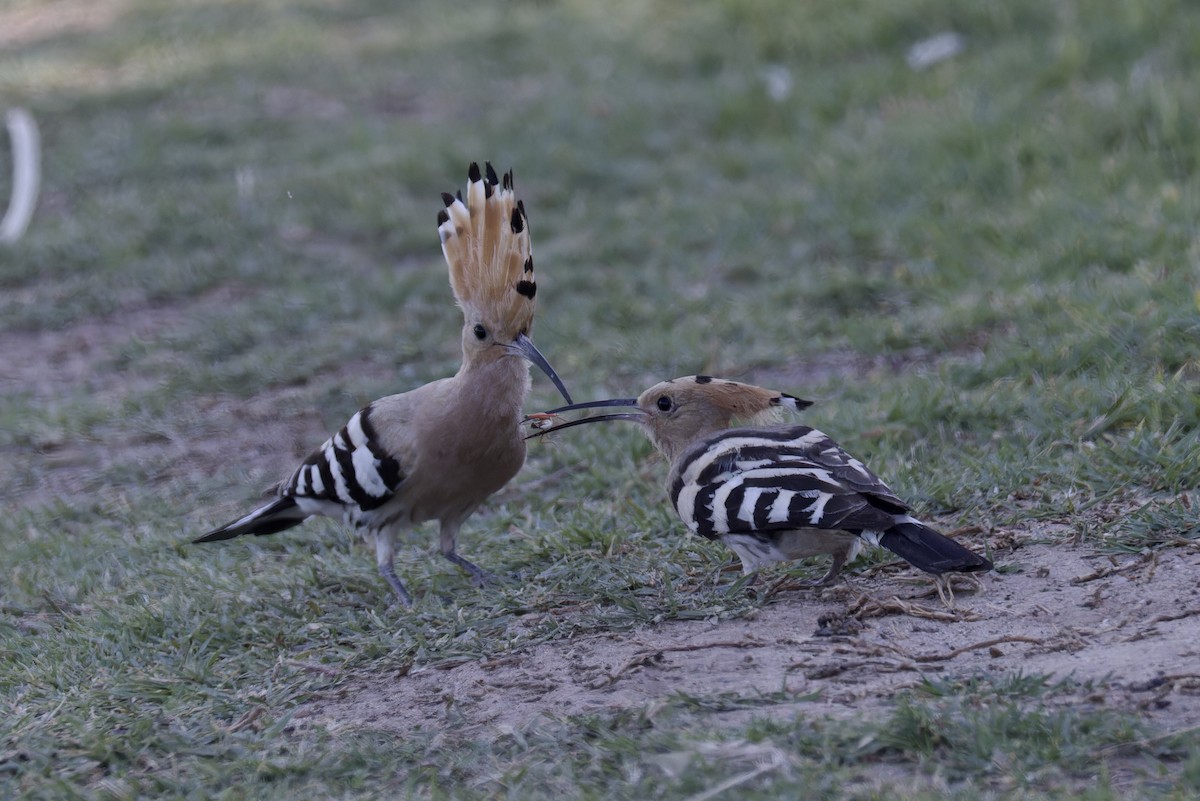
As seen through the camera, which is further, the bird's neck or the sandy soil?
the bird's neck

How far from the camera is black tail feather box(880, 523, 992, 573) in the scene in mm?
3029

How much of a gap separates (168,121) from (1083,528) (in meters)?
6.43

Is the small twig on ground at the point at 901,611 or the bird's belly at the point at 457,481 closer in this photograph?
the small twig on ground at the point at 901,611

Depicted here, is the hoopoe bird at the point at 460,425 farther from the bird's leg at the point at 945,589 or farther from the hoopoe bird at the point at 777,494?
the bird's leg at the point at 945,589

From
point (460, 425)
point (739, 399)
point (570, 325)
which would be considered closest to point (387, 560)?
point (460, 425)

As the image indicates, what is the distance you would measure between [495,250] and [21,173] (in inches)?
200

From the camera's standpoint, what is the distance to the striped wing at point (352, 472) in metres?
3.78

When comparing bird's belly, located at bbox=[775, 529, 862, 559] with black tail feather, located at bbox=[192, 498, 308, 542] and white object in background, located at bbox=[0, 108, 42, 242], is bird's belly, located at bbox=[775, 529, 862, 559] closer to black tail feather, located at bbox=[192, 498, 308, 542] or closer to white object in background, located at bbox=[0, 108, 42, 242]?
black tail feather, located at bbox=[192, 498, 308, 542]

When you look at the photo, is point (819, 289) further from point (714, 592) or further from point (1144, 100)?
point (714, 592)

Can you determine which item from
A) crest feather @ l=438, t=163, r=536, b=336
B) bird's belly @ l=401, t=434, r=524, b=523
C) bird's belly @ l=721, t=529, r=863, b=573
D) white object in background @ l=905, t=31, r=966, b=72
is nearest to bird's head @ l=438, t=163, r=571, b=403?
crest feather @ l=438, t=163, r=536, b=336

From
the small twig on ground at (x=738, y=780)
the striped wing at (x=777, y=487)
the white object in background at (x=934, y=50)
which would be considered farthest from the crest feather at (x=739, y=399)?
the white object in background at (x=934, y=50)

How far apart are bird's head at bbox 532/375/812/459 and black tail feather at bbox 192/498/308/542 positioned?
80 centimetres

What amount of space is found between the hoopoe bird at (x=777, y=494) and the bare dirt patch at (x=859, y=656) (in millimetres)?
130

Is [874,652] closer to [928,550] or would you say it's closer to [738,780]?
[928,550]
